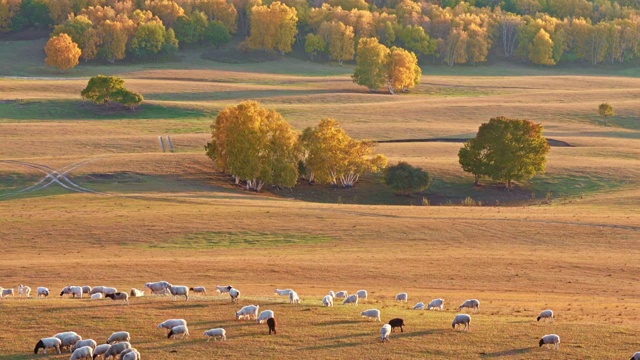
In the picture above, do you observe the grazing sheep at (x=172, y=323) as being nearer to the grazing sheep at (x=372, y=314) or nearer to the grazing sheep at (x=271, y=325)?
the grazing sheep at (x=271, y=325)

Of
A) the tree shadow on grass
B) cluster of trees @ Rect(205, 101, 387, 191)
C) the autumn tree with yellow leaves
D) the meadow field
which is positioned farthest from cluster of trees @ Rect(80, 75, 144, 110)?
the autumn tree with yellow leaves

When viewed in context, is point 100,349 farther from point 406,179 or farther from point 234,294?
point 406,179

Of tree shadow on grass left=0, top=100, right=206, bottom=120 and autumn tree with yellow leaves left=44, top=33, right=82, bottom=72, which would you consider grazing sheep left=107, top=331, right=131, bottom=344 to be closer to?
tree shadow on grass left=0, top=100, right=206, bottom=120

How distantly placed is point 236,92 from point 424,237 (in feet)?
301

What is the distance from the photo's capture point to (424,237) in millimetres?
61094

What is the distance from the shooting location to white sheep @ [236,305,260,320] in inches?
1372

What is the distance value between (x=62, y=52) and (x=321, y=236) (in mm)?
114677

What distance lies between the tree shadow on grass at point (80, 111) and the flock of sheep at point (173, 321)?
272 ft

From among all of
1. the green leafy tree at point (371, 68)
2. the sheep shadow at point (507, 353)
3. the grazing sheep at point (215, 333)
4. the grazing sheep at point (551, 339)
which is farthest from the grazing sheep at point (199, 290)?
the green leafy tree at point (371, 68)

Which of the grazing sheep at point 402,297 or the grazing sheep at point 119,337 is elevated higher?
the grazing sheep at point 119,337

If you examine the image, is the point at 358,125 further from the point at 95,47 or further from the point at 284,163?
the point at 95,47

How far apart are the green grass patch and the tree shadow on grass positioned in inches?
2565

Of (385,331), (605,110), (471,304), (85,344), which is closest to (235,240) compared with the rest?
(471,304)

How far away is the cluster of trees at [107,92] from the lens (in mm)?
123125
